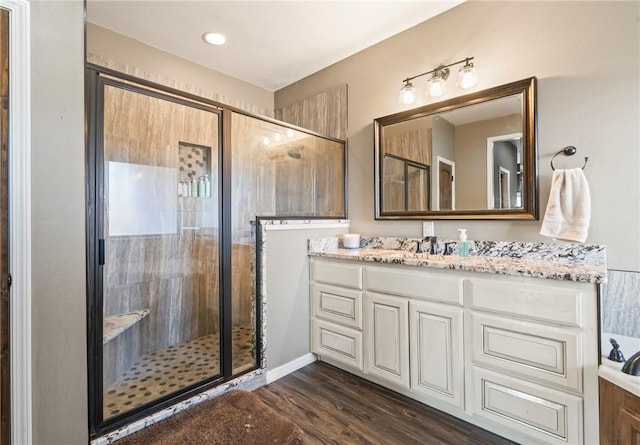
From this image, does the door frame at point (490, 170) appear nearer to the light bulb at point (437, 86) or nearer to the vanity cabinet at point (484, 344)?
the light bulb at point (437, 86)

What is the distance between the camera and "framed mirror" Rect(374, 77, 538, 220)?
1839mm

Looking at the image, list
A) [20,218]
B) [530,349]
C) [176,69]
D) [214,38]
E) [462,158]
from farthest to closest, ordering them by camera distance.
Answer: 1. [176,69]
2. [214,38]
3. [462,158]
4. [530,349]
5. [20,218]

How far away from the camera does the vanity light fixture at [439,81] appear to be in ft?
6.58

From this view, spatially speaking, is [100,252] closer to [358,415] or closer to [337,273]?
[337,273]

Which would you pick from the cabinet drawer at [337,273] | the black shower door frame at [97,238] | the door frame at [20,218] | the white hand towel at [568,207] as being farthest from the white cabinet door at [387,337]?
the door frame at [20,218]

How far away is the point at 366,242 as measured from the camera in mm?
2588

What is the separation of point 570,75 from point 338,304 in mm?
2000

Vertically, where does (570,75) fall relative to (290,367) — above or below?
above

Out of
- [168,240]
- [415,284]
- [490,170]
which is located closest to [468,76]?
[490,170]

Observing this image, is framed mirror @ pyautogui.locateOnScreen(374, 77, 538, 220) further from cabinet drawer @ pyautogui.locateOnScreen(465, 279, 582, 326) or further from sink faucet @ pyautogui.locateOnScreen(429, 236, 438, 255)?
cabinet drawer @ pyautogui.locateOnScreen(465, 279, 582, 326)

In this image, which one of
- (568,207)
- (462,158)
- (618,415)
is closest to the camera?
(618,415)

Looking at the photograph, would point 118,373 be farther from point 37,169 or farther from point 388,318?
point 388,318

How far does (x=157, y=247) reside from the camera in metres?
1.81

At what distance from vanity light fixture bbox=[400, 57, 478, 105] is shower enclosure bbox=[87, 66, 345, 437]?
3.37 feet
